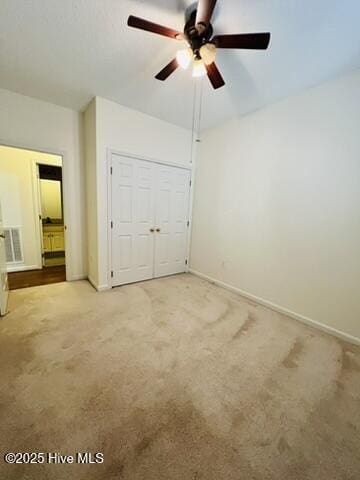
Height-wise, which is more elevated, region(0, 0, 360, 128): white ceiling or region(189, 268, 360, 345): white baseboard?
region(0, 0, 360, 128): white ceiling

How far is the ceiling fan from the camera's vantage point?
131cm

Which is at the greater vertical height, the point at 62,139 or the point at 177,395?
the point at 62,139

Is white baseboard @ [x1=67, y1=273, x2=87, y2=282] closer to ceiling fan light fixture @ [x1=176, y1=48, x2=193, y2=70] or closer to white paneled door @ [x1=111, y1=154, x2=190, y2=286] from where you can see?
white paneled door @ [x1=111, y1=154, x2=190, y2=286]

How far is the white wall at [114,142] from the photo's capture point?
2.75 m

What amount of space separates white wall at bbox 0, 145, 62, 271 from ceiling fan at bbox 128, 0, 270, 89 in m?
3.15

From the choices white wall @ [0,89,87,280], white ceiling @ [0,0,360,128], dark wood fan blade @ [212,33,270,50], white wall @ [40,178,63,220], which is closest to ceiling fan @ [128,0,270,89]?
dark wood fan blade @ [212,33,270,50]

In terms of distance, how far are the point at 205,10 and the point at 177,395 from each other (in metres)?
2.58

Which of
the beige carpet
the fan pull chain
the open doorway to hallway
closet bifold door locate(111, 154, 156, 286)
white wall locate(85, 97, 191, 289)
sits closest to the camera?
the beige carpet

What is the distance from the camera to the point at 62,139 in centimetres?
298

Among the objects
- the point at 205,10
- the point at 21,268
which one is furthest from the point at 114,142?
the point at 21,268

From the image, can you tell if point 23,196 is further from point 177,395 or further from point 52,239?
point 177,395

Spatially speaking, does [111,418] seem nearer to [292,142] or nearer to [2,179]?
[292,142]

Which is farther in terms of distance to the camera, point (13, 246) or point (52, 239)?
point (52, 239)

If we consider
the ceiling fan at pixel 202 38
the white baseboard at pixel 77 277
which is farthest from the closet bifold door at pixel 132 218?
the ceiling fan at pixel 202 38
